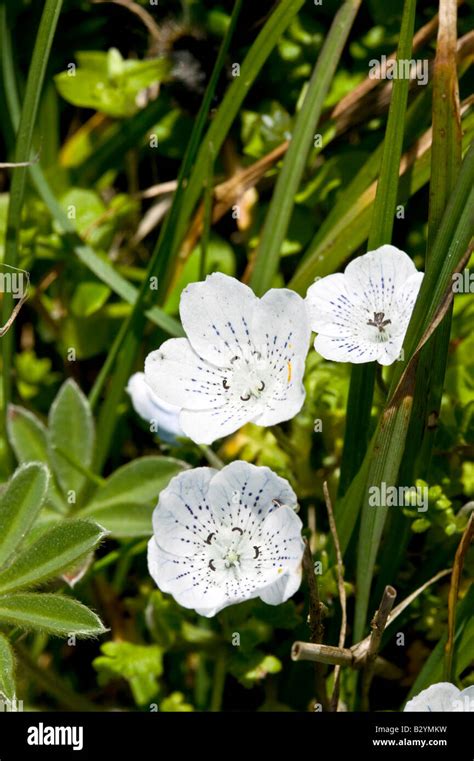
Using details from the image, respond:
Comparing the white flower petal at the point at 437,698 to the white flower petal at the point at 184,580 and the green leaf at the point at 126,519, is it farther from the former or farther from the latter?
the green leaf at the point at 126,519

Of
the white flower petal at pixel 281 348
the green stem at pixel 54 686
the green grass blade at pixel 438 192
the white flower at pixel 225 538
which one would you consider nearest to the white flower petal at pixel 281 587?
the white flower at pixel 225 538

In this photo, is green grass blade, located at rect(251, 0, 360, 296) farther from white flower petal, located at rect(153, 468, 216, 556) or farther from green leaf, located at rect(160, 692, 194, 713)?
green leaf, located at rect(160, 692, 194, 713)

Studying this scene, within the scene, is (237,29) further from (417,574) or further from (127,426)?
(417,574)

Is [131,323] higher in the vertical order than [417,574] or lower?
higher

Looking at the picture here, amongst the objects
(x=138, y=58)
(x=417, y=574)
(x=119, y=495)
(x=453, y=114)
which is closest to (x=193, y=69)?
(x=138, y=58)

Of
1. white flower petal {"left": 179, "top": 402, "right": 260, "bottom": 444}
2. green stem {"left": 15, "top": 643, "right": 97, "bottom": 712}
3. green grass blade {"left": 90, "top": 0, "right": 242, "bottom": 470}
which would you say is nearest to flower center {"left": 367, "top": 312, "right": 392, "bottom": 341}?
white flower petal {"left": 179, "top": 402, "right": 260, "bottom": 444}

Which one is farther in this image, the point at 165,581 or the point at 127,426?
the point at 127,426

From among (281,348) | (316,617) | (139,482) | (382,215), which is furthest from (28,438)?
(382,215)
